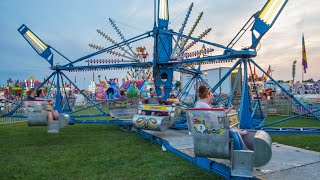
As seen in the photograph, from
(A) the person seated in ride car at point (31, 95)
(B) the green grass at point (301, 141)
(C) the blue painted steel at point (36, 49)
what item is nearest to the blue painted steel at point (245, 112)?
(B) the green grass at point (301, 141)

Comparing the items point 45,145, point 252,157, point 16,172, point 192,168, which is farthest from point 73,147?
point 252,157

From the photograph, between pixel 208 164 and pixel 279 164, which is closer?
pixel 279 164

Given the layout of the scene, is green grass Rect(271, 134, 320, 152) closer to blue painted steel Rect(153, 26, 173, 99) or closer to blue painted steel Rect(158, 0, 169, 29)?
blue painted steel Rect(153, 26, 173, 99)

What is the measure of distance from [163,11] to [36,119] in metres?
5.38

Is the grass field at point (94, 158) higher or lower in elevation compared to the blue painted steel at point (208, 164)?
lower

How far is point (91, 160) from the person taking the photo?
5961 mm

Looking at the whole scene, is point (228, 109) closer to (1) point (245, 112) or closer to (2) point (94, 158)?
(1) point (245, 112)

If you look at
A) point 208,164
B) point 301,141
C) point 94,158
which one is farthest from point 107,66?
point 301,141

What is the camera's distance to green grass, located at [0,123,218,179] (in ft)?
16.3

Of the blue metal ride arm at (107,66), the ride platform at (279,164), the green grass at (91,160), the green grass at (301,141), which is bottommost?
Answer: the green grass at (91,160)

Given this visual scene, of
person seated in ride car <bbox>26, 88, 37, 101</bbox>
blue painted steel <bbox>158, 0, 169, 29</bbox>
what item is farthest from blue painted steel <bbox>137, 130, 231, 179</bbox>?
blue painted steel <bbox>158, 0, 169, 29</bbox>

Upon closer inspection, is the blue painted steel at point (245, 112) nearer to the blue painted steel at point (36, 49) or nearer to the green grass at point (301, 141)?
the green grass at point (301, 141)

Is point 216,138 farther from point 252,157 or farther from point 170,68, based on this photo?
point 170,68

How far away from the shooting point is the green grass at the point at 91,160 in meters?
4.96
